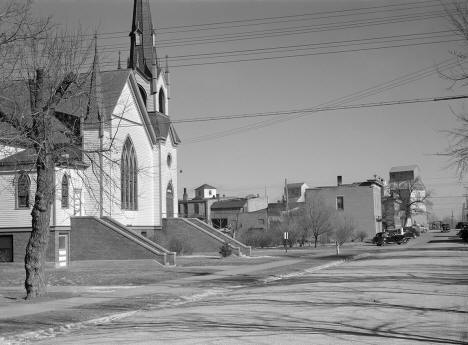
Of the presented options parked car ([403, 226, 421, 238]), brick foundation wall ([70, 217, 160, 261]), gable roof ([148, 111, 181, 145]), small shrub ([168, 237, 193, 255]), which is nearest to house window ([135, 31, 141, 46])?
gable roof ([148, 111, 181, 145])

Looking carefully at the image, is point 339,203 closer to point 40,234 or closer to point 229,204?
point 229,204

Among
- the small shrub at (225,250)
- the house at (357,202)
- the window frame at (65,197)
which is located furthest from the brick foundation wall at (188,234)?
the house at (357,202)

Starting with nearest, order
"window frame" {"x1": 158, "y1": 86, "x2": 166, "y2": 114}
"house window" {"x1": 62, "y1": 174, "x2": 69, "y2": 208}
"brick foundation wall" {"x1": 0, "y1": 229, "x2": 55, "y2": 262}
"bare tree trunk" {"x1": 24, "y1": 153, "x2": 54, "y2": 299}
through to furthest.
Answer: "bare tree trunk" {"x1": 24, "y1": 153, "x2": 54, "y2": 299} < "house window" {"x1": 62, "y1": 174, "x2": 69, "y2": 208} < "brick foundation wall" {"x1": 0, "y1": 229, "x2": 55, "y2": 262} < "window frame" {"x1": 158, "y1": 86, "x2": 166, "y2": 114}

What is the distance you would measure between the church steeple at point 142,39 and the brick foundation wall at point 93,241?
17.3m

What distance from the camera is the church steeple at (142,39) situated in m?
48.2

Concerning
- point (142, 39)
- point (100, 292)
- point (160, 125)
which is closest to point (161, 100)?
point (160, 125)

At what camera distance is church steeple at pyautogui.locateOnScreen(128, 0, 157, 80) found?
48156 millimetres

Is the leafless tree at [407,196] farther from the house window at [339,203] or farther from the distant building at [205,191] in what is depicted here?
the distant building at [205,191]

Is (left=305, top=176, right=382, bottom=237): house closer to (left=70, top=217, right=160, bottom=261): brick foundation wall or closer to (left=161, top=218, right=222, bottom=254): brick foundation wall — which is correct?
(left=161, top=218, right=222, bottom=254): brick foundation wall

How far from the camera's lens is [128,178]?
41094 millimetres

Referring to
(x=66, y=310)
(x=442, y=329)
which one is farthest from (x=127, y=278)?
(x=442, y=329)

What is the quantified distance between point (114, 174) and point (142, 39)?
16442mm

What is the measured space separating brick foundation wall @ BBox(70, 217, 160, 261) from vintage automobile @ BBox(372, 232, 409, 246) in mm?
33390

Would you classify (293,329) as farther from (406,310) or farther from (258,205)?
(258,205)
